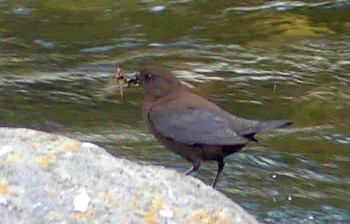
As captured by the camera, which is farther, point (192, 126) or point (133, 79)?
point (133, 79)

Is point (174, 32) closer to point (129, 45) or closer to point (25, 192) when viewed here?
point (129, 45)

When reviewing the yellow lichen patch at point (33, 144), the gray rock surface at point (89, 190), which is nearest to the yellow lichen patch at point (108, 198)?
the gray rock surface at point (89, 190)

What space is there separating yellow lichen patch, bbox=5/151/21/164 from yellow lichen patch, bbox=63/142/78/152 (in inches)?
6.9

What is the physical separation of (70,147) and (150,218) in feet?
1.46

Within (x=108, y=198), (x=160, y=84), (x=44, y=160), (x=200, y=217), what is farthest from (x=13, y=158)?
(x=160, y=84)

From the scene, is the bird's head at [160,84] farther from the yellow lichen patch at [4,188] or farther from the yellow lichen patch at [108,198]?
the yellow lichen patch at [4,188]

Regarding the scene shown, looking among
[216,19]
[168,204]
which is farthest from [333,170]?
[216,19]

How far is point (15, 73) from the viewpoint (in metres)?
7.09

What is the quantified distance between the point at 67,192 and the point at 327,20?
18.0ft

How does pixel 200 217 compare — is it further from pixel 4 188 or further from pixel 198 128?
pixel 198 128

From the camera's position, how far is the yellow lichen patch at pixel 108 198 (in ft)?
10.9

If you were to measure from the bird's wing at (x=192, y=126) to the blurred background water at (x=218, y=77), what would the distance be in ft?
1.64

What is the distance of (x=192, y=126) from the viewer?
486 centimetres

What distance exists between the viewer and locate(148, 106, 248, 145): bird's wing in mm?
4734
